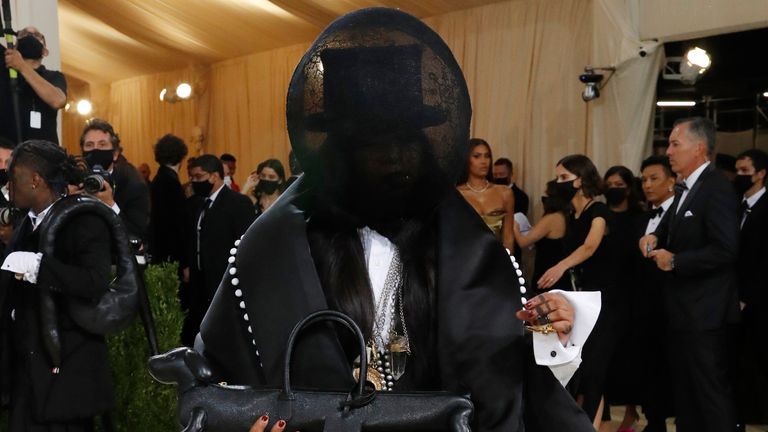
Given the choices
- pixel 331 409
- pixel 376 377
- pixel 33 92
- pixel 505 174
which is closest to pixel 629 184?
pixel 505 174

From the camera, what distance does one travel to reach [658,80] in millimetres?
7965

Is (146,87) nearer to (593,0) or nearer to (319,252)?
(593,0)

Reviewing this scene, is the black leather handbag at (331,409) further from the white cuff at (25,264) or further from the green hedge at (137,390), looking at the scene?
the green hedge at (137,390)

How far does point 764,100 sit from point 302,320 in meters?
7.96

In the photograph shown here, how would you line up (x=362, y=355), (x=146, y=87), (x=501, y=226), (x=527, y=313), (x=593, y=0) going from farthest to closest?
(x=146, y=87) → (x=593, y=0) → (x=501, y=226) → (x=527, y=313) → (x=362, y=355)

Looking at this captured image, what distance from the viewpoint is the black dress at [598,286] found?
538cm

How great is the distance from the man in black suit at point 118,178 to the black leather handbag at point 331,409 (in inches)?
159

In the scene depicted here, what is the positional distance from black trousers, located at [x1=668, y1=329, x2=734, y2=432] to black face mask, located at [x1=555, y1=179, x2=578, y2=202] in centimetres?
110

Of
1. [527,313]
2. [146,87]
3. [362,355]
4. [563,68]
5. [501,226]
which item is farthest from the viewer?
[146,87]

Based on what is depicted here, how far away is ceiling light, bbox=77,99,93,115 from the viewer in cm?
1655

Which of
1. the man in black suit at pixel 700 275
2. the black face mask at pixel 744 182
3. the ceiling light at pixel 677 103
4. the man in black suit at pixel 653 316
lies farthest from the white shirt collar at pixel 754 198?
the ceiling light at pixel 677 103

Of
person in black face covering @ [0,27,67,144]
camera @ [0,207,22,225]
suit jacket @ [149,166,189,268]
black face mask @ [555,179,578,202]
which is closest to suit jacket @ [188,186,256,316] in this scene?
suit jacket @ [149,166,189,268]

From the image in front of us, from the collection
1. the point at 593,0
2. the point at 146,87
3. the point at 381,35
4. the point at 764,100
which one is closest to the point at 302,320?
the point at 381,35

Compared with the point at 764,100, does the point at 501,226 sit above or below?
below
